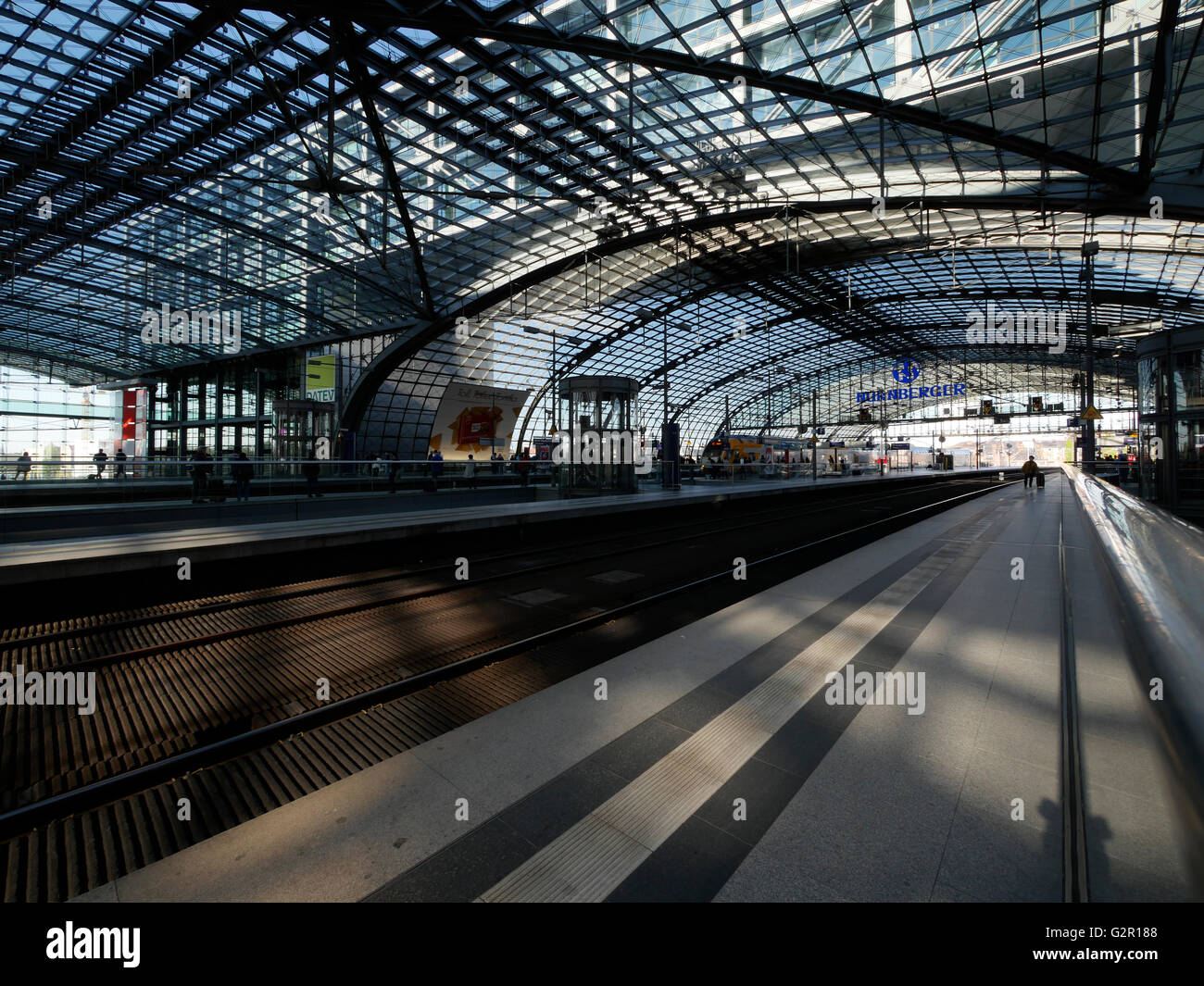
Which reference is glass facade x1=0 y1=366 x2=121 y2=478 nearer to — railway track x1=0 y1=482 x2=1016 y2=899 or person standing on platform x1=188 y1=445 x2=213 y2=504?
person standing on platform x1=188 y1=445 x2=213 y2=504

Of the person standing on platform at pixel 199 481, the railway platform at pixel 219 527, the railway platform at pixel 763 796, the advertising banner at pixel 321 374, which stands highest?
the advertising banner at pixel 321 374

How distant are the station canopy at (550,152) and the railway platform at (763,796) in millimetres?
14788

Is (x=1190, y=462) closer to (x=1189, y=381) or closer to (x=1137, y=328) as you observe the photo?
(x=1189, y=381)

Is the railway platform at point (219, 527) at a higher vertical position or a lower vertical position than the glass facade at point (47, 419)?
lower

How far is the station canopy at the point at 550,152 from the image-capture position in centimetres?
1636

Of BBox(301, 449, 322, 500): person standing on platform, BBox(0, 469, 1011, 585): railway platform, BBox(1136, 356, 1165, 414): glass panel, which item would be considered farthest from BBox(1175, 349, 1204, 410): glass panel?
BBox(301, 449, 322, 500): person standing on platform

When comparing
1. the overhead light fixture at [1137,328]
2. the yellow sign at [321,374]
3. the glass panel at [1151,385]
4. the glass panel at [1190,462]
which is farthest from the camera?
the overhead light fixture at [1137,328]

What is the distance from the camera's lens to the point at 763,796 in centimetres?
280

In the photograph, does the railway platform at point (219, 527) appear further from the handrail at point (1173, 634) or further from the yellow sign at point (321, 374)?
the yellow sign at point (321, 374)

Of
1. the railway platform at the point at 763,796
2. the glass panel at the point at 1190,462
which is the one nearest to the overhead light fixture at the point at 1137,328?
the glass panel at the point at 1190,462

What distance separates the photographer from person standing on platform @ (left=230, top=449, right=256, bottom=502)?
12.4 meters

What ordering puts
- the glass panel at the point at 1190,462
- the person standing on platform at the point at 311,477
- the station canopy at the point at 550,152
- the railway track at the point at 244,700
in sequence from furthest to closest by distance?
the station canopy at the point at 550,152
the person standing on platform at the point at 311,477
the glass panel at the point at 1190,462
the railway track at the point at 244,700
